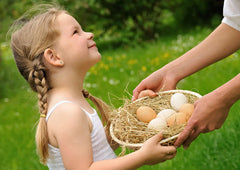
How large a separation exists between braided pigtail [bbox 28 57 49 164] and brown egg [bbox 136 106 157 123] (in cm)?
58

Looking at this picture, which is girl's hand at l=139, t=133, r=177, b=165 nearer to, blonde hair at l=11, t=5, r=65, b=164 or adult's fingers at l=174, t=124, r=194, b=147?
adult's fingers at l=174, t=124, r=194, b=147

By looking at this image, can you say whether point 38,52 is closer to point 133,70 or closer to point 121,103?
point 121,103

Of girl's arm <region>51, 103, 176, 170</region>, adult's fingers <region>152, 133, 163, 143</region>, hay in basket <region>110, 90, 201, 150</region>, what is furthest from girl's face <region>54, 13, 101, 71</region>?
adult's fingers <region>152, 133, 163, 143</region>

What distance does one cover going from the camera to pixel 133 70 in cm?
497

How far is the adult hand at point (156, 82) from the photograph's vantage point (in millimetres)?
2350

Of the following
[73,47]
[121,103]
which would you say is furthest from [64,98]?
[121,103]

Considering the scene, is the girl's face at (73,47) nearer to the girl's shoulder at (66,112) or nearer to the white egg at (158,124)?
the girl's shoulder at (66,112)

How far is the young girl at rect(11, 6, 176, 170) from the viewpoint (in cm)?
167

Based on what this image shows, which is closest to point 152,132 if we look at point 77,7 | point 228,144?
point 228,144

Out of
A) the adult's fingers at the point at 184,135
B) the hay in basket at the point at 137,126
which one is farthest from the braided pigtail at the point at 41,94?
the adult's fingers at the point at 184,135

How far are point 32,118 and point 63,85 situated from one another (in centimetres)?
293

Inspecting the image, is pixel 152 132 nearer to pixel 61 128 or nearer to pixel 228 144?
pixel 61 128

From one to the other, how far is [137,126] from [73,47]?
585mm

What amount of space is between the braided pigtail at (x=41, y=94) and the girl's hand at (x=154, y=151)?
49 cm
